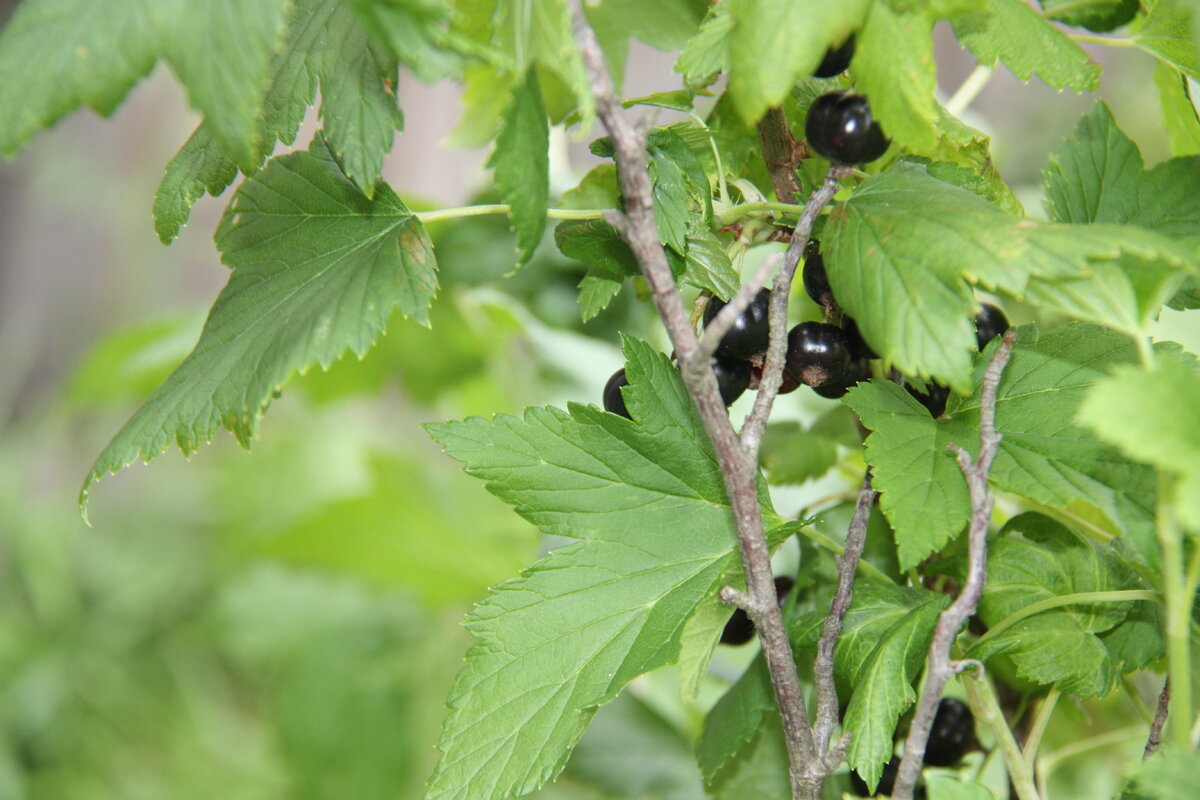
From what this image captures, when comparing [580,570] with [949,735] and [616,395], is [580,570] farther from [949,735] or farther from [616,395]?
[949,735]

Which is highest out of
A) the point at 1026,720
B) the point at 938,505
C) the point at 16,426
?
the point at 16,426

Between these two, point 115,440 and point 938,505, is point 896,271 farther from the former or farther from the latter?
point 115,440

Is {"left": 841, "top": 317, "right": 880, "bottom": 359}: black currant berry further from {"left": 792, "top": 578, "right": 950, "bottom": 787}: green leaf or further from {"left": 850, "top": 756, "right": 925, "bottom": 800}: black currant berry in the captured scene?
{"left": 850, "top": 756, "right": 925, "bottom": 800}: black currant berry

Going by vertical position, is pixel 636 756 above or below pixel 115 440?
below

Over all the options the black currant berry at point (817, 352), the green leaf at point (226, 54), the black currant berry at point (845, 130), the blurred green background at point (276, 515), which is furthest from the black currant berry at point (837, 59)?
the blurred green background at point (276, 515)

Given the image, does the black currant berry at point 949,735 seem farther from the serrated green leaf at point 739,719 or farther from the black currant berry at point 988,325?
the black currant berry at point 988,325

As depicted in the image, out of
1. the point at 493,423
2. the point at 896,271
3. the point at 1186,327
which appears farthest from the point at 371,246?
the point at 1186,327

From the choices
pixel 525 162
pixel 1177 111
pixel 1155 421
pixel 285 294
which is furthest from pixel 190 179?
pixel 1177 111
